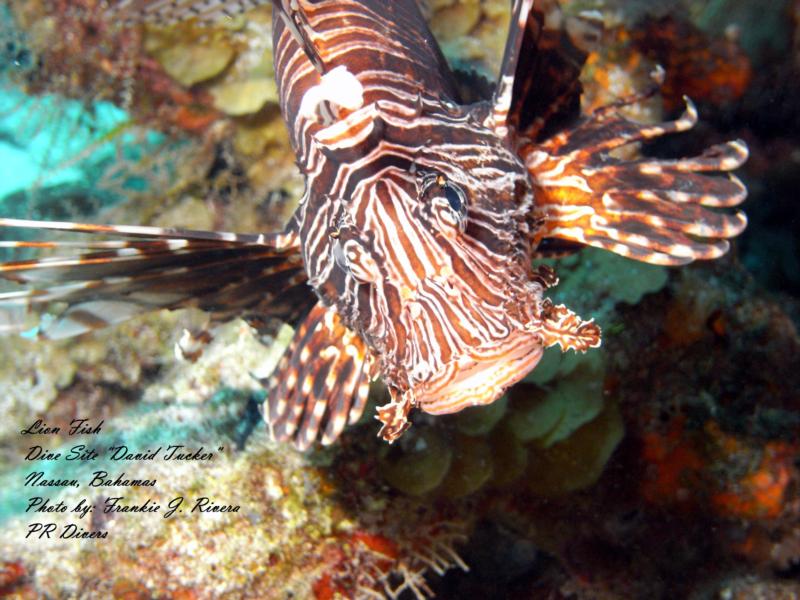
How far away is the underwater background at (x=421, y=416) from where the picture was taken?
391 centimetres

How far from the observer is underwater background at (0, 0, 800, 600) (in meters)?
3.91

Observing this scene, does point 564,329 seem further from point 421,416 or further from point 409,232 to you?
point 421,416

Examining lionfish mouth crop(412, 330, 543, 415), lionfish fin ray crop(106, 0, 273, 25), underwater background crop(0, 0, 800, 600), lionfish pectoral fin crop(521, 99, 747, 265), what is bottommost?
underwater background crop(0, 0, 800, 600)

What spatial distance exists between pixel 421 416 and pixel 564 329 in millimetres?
1717

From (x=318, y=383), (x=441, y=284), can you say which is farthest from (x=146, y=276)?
(x=441, y=284)

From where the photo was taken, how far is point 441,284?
7.59 feet

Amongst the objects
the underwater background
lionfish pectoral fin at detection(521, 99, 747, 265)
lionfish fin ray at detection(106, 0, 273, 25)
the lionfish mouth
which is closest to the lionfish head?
the lionfish mouth

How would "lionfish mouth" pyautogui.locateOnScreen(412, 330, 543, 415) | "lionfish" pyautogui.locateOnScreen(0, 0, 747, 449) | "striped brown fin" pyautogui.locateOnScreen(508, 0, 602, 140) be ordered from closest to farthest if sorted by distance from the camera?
"lionfish mouth" pyautogui.locateOnScreen(412, 330, 543, 415)
"lionfish" pyautogui.locateOnScreen(0, 0, 747, 449)
"striped brown fin" pyautogui.locateOnScreen(508, 0, 602, 140)

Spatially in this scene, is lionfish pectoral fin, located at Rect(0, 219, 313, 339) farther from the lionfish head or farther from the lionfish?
the lionfish head

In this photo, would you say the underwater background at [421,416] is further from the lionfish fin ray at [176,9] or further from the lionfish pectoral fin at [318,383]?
the lionfish fin ray at [176,9]

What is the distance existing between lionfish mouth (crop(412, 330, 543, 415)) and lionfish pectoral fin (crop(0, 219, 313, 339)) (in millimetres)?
1382

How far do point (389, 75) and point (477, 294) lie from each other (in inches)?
66.9

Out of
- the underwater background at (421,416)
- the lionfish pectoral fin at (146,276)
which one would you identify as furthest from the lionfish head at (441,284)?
the underwater background at (421,416)

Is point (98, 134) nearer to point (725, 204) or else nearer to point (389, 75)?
point (389, 75)
